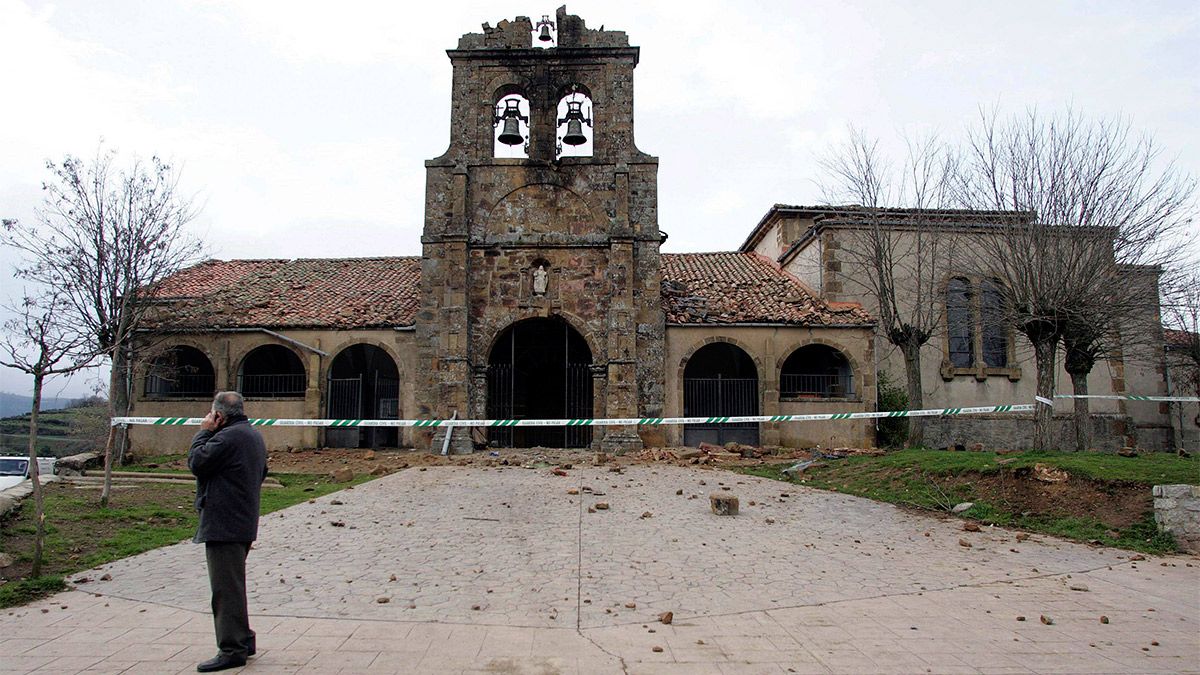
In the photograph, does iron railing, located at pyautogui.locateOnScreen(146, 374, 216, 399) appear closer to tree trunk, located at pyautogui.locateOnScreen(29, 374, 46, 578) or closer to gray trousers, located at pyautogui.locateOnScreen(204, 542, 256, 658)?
tree trunk, located at pyautogui.locateOnScreen(29, 374, 46, 578)

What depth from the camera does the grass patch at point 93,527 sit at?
7195 mm

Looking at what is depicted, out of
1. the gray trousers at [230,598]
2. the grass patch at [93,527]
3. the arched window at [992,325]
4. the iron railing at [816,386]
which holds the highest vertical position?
the arched window at [992,325]

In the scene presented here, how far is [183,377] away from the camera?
22391 millimetres

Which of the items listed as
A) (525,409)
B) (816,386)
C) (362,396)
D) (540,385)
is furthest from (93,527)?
(816,386)

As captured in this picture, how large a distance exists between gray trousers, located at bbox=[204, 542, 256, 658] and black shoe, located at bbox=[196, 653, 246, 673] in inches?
0.9

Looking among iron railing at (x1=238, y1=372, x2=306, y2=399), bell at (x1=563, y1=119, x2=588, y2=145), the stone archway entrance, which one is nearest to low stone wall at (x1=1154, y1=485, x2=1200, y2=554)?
the stone archway entrance

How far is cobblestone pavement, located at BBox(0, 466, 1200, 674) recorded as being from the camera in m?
4.98

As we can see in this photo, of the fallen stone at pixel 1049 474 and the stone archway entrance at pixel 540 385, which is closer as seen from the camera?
the fallen stone at pixel 1049 474

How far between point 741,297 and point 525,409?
24.8 feet

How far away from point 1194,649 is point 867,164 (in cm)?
1628

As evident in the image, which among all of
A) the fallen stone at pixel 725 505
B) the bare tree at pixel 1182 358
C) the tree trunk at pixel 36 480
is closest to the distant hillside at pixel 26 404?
the tree trunk at pixel 36 480

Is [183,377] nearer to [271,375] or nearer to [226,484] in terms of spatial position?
[271,375]

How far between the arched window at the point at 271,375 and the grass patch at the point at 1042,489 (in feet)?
50.2

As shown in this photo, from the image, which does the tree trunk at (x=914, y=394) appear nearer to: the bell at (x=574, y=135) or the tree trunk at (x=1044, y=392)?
the tree trunk at (x=1044, y=392)
